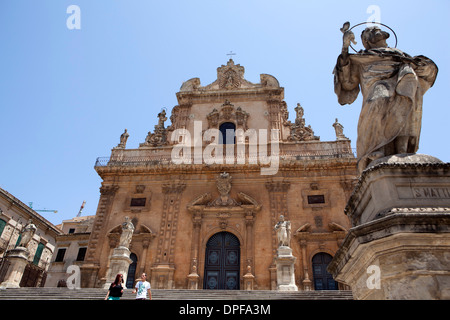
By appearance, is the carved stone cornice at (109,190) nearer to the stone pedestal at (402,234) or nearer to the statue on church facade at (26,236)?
the statue on church facade at (26,236)

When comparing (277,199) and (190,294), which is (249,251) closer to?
(277,199)

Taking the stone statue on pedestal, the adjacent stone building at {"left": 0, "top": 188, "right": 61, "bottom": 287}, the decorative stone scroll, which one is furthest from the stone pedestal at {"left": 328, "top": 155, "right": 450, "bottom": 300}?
the adjacent stone building at {"left": 0, "top": 188, "right": 61, "bottom": 287}

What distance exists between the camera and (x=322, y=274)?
46.5 feet

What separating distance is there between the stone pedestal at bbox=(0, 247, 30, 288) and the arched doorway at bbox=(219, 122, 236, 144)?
11.0 meters

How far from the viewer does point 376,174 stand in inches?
→ 119

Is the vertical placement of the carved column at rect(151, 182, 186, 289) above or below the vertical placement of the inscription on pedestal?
above

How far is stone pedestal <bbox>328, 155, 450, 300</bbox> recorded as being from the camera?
2504 mm

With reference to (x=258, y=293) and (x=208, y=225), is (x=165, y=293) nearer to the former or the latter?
(x=258, y=293)

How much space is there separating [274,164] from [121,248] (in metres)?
8.56

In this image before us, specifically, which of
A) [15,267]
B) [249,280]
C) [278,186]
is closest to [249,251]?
[249,280]

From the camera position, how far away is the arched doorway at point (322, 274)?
1386 cm

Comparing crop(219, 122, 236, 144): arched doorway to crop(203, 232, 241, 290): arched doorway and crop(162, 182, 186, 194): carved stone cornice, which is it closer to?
crop(162, 182, 186, 194): carved stone cornice

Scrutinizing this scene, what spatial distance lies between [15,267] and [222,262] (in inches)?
315

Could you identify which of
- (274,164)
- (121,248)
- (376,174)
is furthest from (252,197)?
(376,174)
